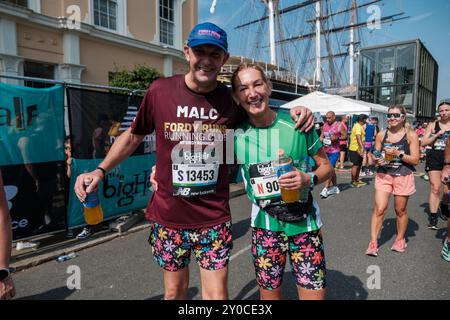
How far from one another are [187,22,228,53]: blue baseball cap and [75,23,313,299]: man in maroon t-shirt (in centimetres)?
5

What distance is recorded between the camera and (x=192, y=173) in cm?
208

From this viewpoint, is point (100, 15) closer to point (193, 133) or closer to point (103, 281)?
point (103, 281)

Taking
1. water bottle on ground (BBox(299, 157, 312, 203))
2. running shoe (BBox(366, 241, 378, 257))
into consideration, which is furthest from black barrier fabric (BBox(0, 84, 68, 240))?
running shoe (BBox(366, 241, 378, 257))

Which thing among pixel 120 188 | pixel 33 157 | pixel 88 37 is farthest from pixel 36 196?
pixel 88 37

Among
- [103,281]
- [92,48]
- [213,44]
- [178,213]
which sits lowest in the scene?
[103,281]

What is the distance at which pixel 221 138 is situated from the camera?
2.14 metres

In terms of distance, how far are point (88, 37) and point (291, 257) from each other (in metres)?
13.3

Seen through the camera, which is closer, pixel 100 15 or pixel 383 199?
pixel 383 199

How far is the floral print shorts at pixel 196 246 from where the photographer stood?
2057 millimetres

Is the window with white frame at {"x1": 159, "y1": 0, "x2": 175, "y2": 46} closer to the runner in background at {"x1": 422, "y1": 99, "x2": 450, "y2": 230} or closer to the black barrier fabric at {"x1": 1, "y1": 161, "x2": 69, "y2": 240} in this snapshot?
the black barrier fabric at {"x1": 1, "y1": 161, "x2": 69, "y2": 240}

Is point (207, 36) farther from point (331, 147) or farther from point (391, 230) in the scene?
point (331, 147)

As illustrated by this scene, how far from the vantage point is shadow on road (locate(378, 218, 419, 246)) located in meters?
4.97
